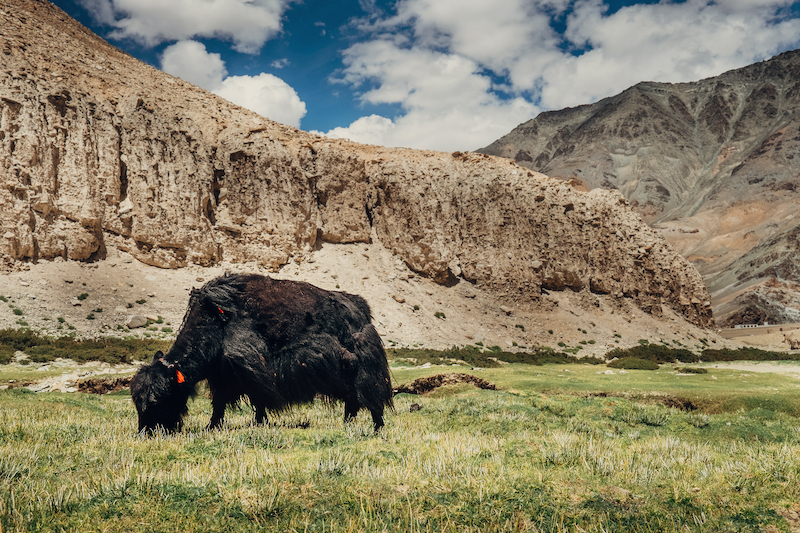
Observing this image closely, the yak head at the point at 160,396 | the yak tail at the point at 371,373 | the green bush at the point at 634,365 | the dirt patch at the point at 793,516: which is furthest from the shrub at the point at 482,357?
the dirt patch at the point at 793,516

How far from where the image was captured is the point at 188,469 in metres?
4.32

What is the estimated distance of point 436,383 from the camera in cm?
1495

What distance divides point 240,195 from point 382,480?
4220cm

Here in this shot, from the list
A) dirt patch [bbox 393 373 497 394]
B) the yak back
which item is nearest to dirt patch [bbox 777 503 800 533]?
the yak back

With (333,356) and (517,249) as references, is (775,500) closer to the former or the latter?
(333,356)

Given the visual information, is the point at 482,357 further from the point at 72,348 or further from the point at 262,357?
the point at 262,357

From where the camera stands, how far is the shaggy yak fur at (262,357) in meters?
7.25

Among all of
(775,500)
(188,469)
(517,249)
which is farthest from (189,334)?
(517,249)

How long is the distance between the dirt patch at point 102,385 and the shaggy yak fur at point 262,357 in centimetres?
903

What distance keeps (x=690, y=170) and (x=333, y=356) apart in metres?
160

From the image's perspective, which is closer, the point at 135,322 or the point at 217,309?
the point at 217,309

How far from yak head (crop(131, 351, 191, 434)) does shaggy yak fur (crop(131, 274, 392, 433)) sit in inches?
0.5

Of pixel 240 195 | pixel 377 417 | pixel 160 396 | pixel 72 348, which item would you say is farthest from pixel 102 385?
pixel 240 195

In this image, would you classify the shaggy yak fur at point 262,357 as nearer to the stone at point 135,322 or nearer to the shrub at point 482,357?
the shrub at point 482,357
